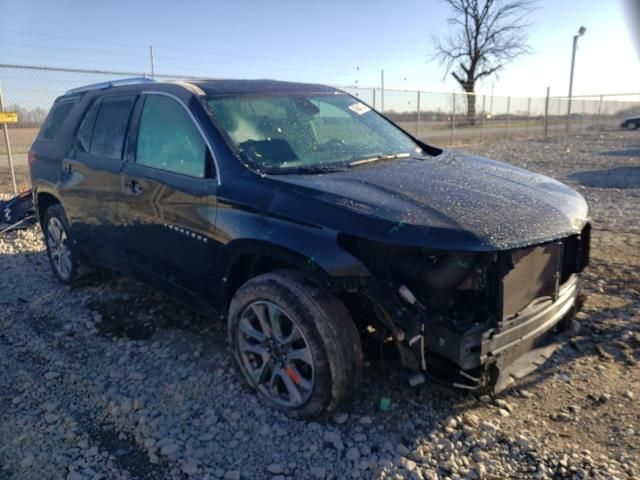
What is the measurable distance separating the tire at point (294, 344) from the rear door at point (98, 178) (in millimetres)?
1597

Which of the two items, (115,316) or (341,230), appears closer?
(341,230)

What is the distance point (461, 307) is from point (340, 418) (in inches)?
35.8

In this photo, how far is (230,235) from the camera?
10.0 feet

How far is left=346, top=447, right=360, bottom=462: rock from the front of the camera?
261 centimetres

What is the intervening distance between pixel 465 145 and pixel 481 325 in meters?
21.0

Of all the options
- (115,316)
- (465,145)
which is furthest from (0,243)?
(465,145)

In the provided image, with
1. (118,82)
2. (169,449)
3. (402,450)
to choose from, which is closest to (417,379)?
(402,450)

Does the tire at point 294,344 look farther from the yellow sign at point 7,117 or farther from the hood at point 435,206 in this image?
the yellow sign at point 7,117

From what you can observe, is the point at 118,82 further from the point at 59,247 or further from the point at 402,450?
the point at 402,450

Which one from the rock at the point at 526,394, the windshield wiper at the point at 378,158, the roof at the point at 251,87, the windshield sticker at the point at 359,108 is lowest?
the rock at the point at 526,394

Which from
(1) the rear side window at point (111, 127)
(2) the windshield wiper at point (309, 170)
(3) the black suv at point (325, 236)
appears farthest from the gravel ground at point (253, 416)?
(1) the rear side window at point (111, 127)

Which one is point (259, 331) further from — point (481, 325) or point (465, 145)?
point (465, 145)

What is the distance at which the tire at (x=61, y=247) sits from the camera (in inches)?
192

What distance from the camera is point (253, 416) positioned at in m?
2.96
